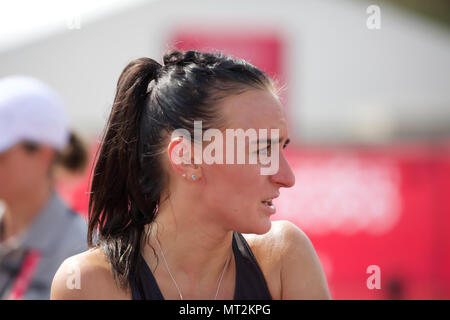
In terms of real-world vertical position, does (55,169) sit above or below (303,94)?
below

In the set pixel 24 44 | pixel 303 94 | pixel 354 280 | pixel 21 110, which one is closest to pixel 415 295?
pixel 354 280

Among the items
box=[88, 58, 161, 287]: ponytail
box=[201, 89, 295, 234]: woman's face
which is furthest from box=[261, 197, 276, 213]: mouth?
box=[88, 58, 161, 287]: ponytail

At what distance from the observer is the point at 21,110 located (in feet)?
9.95

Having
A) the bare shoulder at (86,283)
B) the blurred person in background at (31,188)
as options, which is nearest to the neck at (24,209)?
the blurred person in background at (31,188)

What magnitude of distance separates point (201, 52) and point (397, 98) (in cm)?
1402

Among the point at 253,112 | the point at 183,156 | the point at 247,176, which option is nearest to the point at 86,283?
the point at 183,156

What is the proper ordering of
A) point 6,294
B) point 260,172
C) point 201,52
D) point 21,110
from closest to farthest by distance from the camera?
point 260,172 < point 201,52 < point 6,294 < point 21,110

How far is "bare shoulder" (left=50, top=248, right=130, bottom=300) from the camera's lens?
1.82 m

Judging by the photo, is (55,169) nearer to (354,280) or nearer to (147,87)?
(147,87)

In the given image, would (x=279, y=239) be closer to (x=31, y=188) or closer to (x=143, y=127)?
(x=143, y=127)

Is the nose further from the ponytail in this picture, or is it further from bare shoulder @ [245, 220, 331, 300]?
the ponytail

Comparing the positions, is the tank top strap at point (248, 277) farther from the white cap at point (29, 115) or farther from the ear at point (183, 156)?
the white cap at point (29, 115)

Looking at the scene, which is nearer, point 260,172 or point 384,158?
point 260,172

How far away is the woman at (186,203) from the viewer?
1.82m
